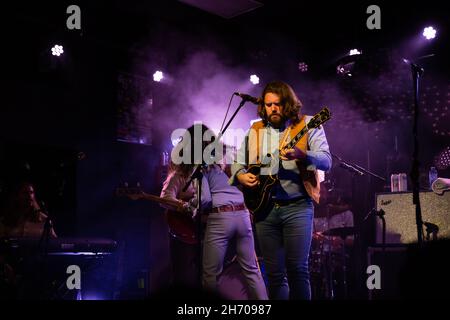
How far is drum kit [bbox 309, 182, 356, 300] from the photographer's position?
7.68m

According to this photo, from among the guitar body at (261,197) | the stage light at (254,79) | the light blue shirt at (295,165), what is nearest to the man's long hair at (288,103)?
the light blue shirt at (295,165)

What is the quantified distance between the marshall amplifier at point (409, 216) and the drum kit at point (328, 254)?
73cm

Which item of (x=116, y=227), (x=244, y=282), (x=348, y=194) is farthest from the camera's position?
(x=348, y=194)

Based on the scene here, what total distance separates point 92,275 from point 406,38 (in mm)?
6307

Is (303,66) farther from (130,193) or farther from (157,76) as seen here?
(130,193)

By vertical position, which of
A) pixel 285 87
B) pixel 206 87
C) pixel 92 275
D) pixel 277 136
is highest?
pixel 206 87

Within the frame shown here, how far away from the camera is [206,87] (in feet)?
32.0

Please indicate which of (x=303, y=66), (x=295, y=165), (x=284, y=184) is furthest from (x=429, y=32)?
(x=284, y=184)

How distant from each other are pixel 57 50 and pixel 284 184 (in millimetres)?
5422

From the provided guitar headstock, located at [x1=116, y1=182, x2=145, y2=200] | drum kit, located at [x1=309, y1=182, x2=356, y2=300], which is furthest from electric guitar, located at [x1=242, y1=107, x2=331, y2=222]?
drum kit, located at [x1=309, y1=182, x2=356, y2=300]

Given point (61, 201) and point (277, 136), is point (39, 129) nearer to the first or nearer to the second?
point (61, 201)

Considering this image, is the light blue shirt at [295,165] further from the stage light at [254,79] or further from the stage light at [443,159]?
the stage light at [254,79]

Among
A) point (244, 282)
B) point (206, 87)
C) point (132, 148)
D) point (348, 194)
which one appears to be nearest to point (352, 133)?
point (348, 194)

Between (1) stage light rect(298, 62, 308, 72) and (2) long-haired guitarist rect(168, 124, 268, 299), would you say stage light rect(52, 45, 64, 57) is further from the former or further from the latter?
(1) stage light rect(298, 62, 308, 72)
